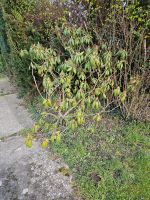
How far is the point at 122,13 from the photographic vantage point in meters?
3.79

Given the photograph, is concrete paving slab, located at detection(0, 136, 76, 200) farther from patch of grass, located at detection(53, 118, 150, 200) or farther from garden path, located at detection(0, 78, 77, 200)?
patch of grass, located at detection(53, 118, 150, 200)

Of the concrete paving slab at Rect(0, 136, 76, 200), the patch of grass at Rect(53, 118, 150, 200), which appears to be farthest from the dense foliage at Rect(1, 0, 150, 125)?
the concrete paving slab at Rect(0, 136, 76, 200)

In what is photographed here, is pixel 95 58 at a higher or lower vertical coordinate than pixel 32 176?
higher

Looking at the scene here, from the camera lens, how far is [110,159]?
10.6ft

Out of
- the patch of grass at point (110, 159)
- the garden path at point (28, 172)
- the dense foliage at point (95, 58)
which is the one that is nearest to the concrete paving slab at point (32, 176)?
the garden path at point (28, 172)

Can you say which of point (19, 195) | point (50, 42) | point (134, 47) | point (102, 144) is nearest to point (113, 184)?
point (102, 144)

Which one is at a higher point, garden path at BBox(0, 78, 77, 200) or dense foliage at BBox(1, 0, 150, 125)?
dense foliage at BBox(1, 0, 150, 125)

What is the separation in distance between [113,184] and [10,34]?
3863mm

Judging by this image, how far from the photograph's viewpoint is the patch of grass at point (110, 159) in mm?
2764

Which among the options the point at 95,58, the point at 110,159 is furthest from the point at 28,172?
the point at 95,58

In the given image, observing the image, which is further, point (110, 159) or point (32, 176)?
point (110, 159)

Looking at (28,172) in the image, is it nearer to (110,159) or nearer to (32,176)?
(32,176)

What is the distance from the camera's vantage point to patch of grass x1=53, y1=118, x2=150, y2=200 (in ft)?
9.07

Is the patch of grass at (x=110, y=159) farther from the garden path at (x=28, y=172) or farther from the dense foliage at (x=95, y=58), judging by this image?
the dense foliage at (x=95, y=58)
